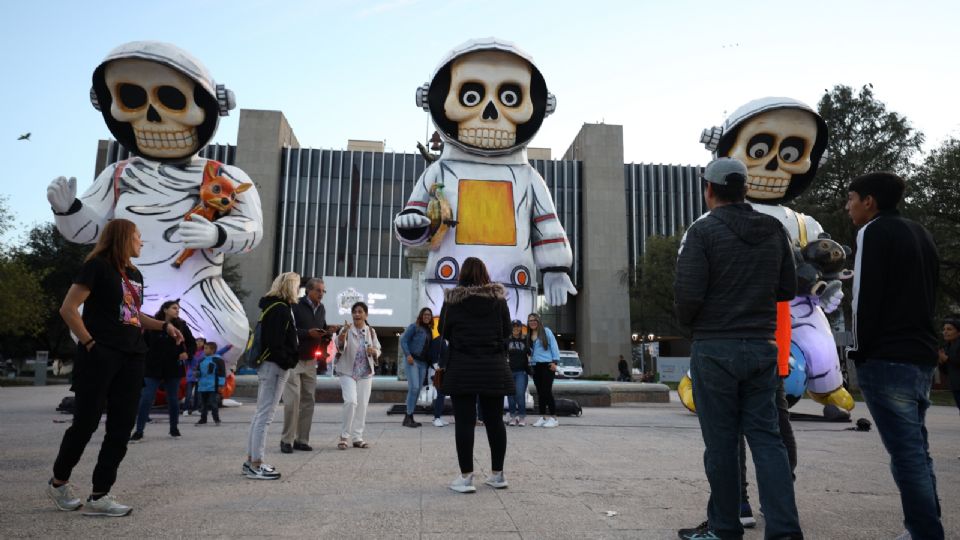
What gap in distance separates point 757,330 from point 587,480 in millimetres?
2120

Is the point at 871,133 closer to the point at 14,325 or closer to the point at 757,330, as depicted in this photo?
the point at 757,330

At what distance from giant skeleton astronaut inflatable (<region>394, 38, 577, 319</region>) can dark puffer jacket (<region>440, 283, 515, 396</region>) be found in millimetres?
4452

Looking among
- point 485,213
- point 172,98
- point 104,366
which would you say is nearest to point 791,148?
point 485,213

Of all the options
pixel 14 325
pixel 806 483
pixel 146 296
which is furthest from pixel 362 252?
pixel 806 483

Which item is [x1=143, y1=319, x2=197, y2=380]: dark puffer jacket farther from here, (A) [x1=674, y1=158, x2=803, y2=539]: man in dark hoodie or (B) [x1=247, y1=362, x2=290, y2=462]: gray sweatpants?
(A) [x1=674, y1=158, x2=803, y2=539]: man in dark hoodie

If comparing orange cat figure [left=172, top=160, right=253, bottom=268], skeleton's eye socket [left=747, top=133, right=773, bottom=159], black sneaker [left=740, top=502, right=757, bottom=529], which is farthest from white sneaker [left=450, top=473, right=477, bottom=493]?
skeleton's eye socket [left=747, top=133, right=773, bottom=159]

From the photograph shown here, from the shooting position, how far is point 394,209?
144 ft

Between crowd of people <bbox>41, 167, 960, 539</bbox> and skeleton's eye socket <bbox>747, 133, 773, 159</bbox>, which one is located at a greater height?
skeleton's eye socket <bbox>747, 133, 773, 159</bbox>

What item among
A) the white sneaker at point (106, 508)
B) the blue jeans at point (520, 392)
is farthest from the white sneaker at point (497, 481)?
the blue jeans at point (520, 392)

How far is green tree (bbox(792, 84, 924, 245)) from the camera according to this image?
2262 cm

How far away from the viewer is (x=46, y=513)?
3.58m

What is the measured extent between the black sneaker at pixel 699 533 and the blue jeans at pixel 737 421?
0.31 ft

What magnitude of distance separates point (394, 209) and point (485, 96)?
3503 cm

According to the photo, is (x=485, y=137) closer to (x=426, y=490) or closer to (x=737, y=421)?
(x=426, y=490)
